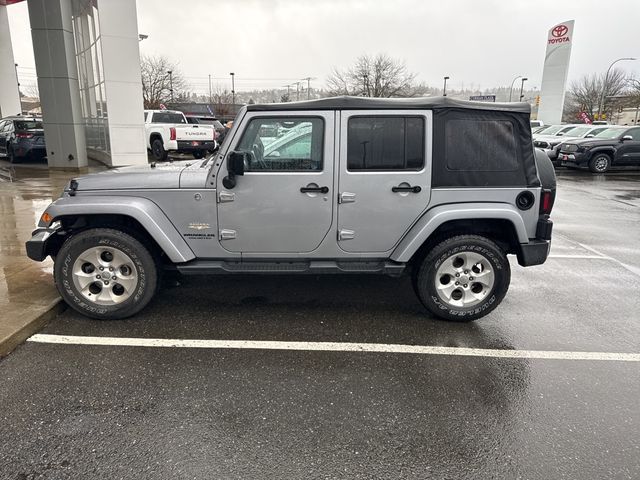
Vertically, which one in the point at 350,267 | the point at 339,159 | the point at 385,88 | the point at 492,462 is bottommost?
the point at 492,462

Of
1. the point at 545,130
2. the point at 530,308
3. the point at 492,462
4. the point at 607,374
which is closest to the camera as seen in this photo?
the point at 492,462

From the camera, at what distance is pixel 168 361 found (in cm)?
348

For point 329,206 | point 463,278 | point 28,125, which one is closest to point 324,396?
point 329,206

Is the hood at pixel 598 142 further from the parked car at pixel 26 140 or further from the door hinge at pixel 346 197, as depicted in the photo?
the parked car at pixel 26 140

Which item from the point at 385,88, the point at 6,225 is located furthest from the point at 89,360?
the point at 385,88

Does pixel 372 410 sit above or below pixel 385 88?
below

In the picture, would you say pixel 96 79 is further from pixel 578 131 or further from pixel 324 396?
pixel 578 131

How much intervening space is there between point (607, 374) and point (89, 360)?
12.6ft

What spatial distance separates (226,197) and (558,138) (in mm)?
20417

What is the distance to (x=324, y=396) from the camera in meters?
3.08

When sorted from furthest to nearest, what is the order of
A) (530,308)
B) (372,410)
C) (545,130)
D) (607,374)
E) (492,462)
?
1. (545,130)
2. (530,308)
3. (607,374)
4. (372,410)
5. (492,462)

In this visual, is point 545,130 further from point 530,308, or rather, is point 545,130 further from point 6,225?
point 6,225

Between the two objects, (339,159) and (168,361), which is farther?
(339,159)

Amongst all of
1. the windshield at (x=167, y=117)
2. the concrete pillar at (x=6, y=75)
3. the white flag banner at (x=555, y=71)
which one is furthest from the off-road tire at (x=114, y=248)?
the white flag banner at (x=555, y=71)
